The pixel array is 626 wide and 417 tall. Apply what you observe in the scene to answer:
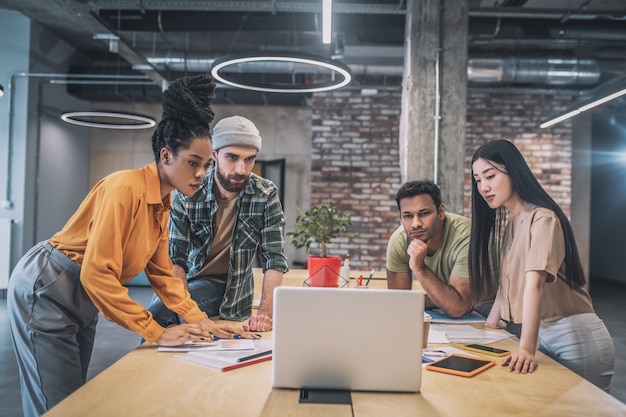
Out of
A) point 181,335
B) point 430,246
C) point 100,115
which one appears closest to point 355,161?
point 100,115

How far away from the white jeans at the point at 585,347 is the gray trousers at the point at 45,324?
5.48 feet

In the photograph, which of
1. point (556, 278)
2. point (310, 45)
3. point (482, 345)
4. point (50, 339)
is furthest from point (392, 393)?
point (310, 45)

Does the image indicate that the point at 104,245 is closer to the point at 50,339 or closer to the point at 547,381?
the point at 50,339

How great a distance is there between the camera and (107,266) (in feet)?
5.23

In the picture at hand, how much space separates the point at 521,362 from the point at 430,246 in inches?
47.5

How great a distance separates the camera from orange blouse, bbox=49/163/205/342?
1.56 m

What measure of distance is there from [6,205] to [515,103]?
326 inches

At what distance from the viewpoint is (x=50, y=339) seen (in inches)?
68.2

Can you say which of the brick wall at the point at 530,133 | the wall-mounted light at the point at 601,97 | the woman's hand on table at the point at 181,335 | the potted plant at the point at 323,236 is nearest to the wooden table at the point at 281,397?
the woman's hand on table at the point at 181,335

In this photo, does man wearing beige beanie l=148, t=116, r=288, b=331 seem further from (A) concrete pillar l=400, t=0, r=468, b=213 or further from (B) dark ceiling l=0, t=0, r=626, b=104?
(B) dark ceiling l=0, t=0, r=626, b=104

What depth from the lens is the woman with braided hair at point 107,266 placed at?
166cm

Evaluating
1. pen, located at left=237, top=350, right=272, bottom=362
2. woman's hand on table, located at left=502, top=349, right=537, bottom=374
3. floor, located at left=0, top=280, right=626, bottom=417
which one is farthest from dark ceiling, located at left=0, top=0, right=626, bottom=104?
woman's hand on table, located at left=502, top=349, right=537, bottom=374

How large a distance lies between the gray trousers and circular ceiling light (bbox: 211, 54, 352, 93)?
7.85 feet

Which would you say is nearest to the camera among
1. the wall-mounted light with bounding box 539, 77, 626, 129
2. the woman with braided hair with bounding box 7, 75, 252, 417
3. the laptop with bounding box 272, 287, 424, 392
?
the laptop with bounding box 272, 287, 424, 392
